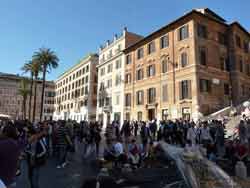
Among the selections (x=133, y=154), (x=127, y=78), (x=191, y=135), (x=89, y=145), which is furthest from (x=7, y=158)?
(x=127, y=78)

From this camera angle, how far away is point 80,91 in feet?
181

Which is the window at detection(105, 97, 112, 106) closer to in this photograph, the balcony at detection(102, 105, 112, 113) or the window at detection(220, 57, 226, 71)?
the balcony at detection(102, 105, 112, 113)

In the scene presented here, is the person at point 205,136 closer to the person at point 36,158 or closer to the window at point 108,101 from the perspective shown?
the person at point 36,158

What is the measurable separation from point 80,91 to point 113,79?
16358 millimetres

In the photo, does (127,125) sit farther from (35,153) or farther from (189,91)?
(35,153)

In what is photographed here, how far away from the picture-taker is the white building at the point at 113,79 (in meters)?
38.7

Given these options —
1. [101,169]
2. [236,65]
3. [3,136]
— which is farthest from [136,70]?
[3,136]

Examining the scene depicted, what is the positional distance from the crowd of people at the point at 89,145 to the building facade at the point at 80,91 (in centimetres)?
3050

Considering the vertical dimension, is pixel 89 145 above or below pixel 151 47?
below

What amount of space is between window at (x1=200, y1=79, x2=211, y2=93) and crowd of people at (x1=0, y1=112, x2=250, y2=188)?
954cm

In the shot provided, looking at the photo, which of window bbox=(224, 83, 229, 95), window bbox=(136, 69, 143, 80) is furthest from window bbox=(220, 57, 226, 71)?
window bbox=(136, 69, 143, 80)

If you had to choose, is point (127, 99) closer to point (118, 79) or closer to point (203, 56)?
point (118, 79)

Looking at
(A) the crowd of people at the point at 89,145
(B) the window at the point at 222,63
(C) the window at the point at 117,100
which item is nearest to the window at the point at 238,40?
(B) the window at the point at 222,63

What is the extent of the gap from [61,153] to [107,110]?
31.0m
